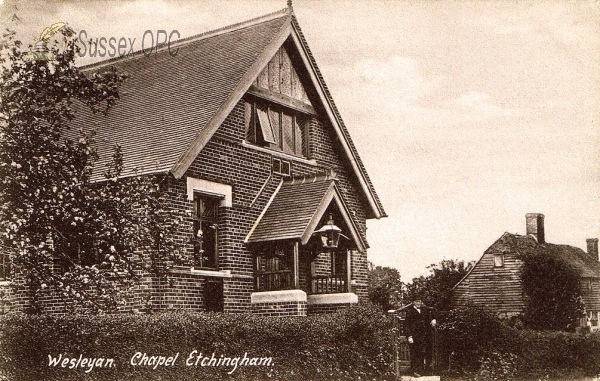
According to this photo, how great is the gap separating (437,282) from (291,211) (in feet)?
121

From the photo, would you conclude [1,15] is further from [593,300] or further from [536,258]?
[593,300]

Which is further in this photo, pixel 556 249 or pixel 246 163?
pixel 556 249

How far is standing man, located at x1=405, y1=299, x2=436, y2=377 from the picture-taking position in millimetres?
27609

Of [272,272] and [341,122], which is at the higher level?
[341,122]

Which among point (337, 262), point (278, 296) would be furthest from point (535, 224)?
point (278, 296)

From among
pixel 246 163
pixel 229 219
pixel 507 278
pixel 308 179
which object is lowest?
pixel 507 278

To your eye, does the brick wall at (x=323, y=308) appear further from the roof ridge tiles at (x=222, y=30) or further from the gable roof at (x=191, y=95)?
the roof ridge tiles at (x=222, y=30)

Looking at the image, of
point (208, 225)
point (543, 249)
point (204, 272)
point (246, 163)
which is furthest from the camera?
point (543, 249)

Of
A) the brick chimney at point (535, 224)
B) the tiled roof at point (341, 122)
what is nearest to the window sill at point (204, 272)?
the tiled roof at point (341, 122)

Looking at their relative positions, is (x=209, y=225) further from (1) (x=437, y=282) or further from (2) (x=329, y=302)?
(1) (x=437, y=282)

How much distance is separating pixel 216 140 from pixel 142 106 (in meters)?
2.47

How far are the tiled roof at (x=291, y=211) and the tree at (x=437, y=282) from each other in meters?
27.4

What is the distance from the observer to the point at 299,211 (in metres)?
18.3

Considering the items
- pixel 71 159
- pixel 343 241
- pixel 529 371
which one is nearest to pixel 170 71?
pixel 343 241
